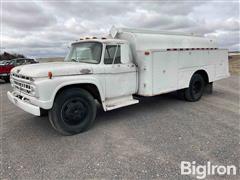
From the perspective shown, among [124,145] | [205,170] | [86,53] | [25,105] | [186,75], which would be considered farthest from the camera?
[186,75]

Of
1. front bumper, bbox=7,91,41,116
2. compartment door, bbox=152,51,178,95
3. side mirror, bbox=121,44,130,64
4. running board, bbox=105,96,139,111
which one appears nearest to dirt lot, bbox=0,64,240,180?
running board, bbox=105,96,139,111

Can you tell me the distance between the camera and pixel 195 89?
295 inches

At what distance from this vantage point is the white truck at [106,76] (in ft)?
14.1

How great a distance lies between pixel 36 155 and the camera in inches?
148

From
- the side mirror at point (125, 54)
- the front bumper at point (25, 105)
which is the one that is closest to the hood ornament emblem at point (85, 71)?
the side mirror at point (125, 54)

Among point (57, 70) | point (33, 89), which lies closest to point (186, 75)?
point (57, 70)

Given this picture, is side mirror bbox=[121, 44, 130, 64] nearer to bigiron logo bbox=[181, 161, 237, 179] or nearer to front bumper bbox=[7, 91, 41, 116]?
front bumper bbox=[7, 91, 41, 116]

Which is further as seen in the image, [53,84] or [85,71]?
[85,71]

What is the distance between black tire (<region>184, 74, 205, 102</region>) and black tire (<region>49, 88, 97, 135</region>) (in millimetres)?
3892

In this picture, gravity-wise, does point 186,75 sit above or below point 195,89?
above

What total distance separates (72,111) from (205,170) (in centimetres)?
292

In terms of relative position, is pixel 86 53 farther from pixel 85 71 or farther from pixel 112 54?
pixel 85 71

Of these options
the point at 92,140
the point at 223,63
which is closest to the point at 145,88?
the point at 92,140

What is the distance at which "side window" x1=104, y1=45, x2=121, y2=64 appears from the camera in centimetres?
517
